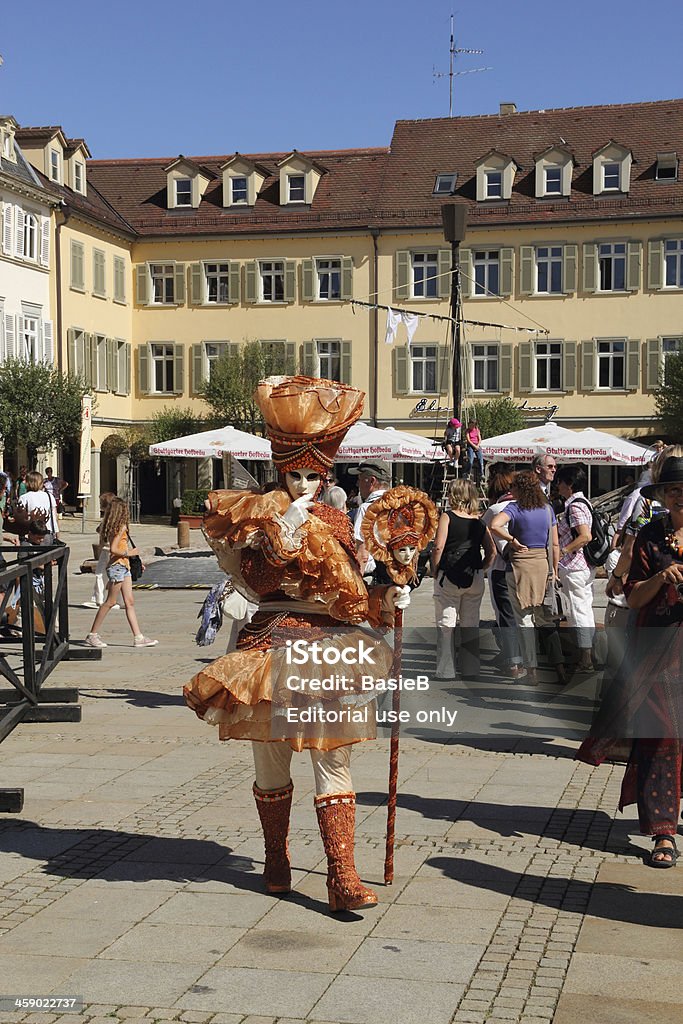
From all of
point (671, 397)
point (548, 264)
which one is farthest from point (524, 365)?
point (671, 397)

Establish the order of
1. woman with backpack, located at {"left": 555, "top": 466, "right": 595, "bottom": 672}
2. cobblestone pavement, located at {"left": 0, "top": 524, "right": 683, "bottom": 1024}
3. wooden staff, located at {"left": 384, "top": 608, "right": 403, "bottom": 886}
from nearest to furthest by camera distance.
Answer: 1. cobblestone pavement, located at {"left": 0, "top": 524, "right": 683, "bottom": 1024}
2. wooden staff, located at {"left": 384, "top": 608, "right": 403, "bottom": 886}
3. woman with backpack, located at {"left": 555, "top": 466, "right": 595, "bottom": 672}

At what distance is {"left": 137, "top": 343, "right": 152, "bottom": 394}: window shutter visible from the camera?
50.3 meters

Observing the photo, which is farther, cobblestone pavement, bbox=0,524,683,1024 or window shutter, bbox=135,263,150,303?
window shutter, bbox=135,263,150,303

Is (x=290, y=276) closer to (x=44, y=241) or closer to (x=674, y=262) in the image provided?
(x=44, y=241)

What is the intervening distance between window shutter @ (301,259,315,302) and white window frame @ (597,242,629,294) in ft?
31.3

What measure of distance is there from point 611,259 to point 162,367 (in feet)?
52.0

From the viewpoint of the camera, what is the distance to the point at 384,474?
32.8ft

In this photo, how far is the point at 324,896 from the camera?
5.67 m

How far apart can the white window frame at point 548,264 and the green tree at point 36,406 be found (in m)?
15.5

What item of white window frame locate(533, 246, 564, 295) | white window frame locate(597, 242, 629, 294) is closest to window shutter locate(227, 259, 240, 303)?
white window frame locate(533, 246, 564, 295)

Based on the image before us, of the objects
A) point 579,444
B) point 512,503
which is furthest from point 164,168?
point 512,503

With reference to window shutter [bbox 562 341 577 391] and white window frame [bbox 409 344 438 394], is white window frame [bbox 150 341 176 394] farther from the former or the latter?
window shutter [bbox 562 341 577 391]

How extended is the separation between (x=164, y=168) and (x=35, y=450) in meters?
15.1

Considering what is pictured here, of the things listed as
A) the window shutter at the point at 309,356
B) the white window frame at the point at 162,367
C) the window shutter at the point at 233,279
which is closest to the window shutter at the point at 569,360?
the window shutter at the point at 309,356
